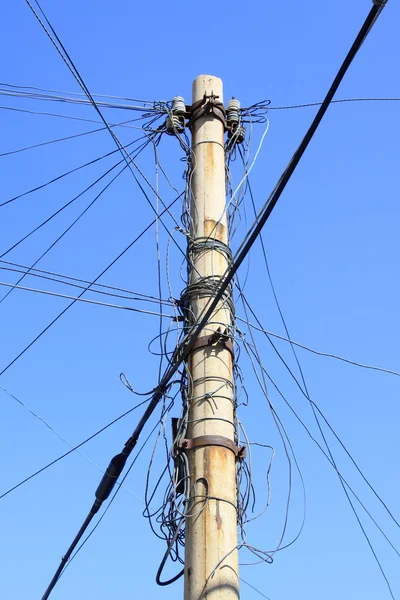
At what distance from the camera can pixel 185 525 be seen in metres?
4.75

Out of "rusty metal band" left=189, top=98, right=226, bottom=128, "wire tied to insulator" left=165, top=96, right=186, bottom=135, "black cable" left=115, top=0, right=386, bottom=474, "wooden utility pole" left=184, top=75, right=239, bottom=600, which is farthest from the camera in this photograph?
"wire tied to insulator" left=165, top=96, right=186, bottom=135

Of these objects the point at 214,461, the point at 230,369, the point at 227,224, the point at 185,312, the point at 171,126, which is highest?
the point at 171,126

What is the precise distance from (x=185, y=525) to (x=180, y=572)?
0.35 meters

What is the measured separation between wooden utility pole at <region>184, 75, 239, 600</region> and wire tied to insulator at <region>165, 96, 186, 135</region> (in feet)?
0.59

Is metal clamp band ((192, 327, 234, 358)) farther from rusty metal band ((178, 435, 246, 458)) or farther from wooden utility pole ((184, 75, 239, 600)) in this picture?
rusty metal band ((178, 435, 246, 458))

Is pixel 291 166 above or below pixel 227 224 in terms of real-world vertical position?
below

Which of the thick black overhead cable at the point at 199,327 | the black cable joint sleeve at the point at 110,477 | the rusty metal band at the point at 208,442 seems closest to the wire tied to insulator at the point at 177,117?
the thick black overhead cable at the point at 199,327

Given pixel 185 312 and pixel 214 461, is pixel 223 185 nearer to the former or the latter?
pixel 185 312

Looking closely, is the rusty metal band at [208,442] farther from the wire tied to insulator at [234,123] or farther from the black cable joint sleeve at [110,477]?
the wire tied to insulator at [234,123]

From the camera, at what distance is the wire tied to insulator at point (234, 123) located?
6995 millimetres

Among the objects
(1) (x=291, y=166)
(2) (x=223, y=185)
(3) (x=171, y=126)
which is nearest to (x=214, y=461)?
(1) (x=291, y=166)

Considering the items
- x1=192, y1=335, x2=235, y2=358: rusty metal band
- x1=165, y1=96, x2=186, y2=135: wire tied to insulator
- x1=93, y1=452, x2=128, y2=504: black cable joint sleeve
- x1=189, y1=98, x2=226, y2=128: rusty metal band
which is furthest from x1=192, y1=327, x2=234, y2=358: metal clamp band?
x1=165, y1=96, x2=186, y2=135: wire tied to insulator

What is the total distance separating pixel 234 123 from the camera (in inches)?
276

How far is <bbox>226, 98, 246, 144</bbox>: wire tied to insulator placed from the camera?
7.00 meters
